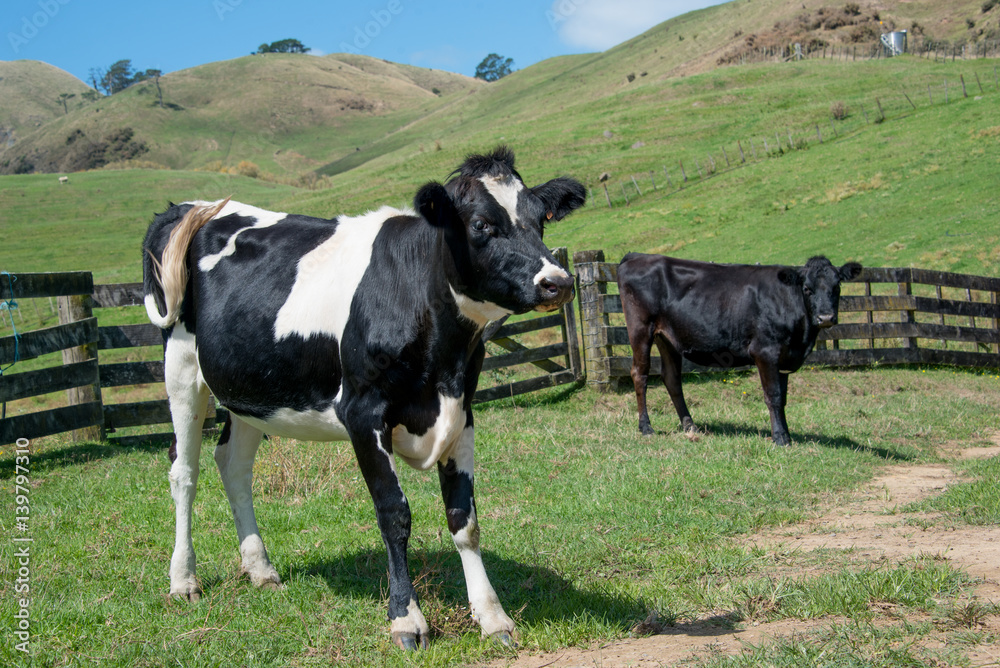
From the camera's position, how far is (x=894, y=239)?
22.5 m

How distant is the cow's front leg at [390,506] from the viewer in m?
3.79

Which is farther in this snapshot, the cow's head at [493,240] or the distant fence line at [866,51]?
the distant fence line at [866,51]

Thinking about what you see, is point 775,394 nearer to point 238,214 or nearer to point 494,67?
point 238,214

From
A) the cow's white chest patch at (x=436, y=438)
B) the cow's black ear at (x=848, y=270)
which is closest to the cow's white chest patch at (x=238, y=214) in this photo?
the cow's white chest patch at (x=436, y=438)

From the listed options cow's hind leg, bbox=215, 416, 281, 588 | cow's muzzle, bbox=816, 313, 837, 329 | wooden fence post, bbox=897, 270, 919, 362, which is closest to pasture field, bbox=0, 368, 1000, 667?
cow's hind leg, bbox=215, 416, 281, 588

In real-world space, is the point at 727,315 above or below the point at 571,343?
above

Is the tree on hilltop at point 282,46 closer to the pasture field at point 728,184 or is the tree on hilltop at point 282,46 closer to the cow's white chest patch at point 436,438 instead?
the pasture field at point 728,184

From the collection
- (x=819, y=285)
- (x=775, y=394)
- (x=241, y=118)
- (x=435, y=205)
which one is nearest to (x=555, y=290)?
(x=435, y=205)

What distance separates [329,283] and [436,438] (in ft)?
3.40

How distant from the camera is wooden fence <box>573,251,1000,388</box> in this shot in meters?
11.0

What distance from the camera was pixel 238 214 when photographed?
512 cm

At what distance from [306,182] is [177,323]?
68103 millimetres

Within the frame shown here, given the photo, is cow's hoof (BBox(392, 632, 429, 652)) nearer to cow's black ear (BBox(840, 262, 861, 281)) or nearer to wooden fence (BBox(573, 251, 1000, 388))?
wooden fence (BBox(573, 251, 1000, 388))

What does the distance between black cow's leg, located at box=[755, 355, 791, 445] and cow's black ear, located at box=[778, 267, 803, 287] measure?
992mm
